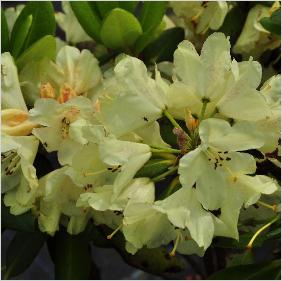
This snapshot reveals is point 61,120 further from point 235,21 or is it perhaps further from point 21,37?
point 235,21

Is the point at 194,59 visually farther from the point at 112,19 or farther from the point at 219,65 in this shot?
the point at 112,19

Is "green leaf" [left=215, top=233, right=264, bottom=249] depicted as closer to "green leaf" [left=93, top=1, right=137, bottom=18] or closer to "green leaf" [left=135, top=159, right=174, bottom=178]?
"green leaf" [left=135, top=159, right=174, bottom=178]

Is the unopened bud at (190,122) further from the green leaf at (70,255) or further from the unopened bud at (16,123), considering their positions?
the green leaf at (70,255)

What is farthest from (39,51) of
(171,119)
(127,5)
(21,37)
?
(171,119)

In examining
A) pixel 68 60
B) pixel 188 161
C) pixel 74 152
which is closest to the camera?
pixel 188 161

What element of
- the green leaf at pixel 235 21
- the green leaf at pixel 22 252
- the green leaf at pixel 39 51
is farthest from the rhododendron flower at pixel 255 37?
the green leaf at pixel 22 252

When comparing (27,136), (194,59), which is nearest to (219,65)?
(194,59)
